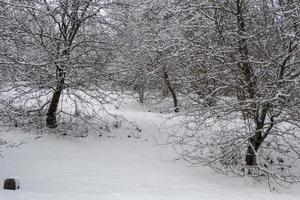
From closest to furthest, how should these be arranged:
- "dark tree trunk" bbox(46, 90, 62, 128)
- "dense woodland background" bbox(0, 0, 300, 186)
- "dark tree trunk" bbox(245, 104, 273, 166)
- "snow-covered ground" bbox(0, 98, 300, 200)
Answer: "snow-covered ground" bbox(0, 98, 300, 200)
"dense woodland background" bbox(0, 0, 300, 186)
"dark tree trunk" bbox(245, 104, 273, 166)
"dark tree trunk" bbox(46, 90, 62, 128)

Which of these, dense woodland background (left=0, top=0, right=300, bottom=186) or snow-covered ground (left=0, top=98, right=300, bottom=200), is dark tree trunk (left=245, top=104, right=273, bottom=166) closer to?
dense woodland background (left=0, top=0, right=300, bottom=186)

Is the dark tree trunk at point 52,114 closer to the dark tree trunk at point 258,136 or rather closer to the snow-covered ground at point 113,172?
the snow-covered ground at point 113,172

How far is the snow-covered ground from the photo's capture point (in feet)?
29.6

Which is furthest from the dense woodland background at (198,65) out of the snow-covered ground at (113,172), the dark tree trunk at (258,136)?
the snow-covered ground at (113,172)

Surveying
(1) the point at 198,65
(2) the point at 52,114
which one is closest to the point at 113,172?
(1) the point at 198,65

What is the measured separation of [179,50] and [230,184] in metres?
3.49

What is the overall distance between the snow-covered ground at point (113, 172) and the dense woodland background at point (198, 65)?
1.75ft

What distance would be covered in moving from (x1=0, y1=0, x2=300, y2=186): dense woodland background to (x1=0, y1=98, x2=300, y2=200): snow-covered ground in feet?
1.75

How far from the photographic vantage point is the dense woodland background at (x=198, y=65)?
10.3 meters

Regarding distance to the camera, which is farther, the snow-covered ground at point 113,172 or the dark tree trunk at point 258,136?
the dark tree trunk at point 258,136

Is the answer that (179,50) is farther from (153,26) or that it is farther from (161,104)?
(161,104)

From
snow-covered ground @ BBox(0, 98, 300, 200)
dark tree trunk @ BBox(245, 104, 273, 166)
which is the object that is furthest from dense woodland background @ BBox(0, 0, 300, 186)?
snow-covered ground @ BBox(0, 98, 300, 200)

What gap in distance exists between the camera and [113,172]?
440 inches

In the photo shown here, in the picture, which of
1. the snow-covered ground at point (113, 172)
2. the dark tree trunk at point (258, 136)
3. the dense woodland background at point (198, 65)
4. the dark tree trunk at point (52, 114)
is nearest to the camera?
the snow-covered ground at point (113, 172)
